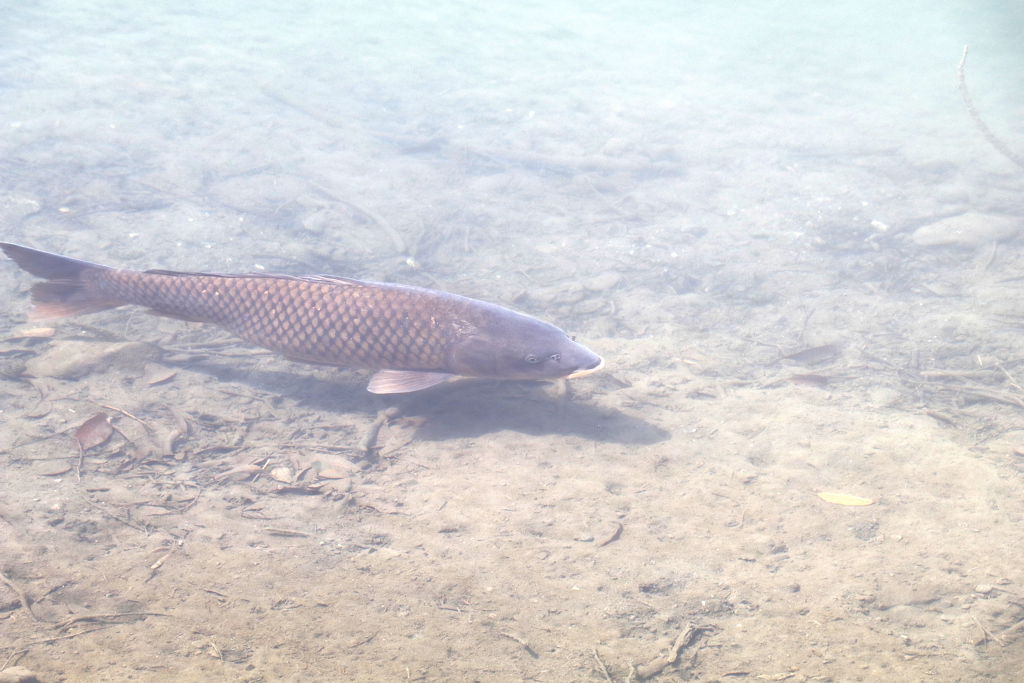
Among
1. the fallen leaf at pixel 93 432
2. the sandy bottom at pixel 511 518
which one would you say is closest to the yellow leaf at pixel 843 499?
the sandy bottom at pixel 511 518

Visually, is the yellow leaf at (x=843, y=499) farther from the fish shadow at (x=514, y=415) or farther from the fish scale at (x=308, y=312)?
the fish scale at (x=308, y=312)

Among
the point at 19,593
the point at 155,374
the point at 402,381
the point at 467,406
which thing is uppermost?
the point at 19,593

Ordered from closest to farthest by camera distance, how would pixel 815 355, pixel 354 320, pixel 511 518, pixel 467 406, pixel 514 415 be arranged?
pixel 511 518
pixel 354 320
pixel 514 415
pixel 467 406
pixel 815 355

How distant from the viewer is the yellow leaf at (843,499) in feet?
10.1

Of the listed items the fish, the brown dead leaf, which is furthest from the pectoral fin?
the brown dead leaf

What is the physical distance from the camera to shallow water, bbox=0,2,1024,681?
2203 millimetres

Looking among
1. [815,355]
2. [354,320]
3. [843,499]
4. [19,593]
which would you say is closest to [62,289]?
[354,320]

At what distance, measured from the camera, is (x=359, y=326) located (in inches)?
152

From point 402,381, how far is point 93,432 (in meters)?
1.82

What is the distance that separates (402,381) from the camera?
388 cm

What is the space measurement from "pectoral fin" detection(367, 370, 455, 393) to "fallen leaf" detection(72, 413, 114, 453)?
1538 millimetres

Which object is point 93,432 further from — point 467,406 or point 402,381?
point 467,406

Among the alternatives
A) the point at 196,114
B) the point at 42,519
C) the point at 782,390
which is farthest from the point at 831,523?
the point at 196,114

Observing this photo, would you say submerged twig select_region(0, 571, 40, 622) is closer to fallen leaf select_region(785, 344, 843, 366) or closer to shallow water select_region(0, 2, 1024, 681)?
shallow water select_region(0, 2, 1024, 681)
